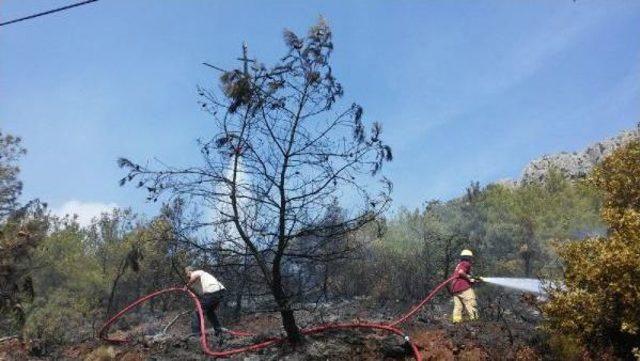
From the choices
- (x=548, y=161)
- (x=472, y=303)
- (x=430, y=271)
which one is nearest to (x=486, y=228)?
(x=430, y=271)

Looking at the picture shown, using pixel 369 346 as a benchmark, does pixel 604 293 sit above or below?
above

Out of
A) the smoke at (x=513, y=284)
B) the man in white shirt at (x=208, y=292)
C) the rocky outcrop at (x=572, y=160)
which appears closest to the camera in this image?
the man in white shirt at (x=208, y=292)

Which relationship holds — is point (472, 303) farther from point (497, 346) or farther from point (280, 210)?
point (280, 210)

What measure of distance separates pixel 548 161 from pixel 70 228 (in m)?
65.9

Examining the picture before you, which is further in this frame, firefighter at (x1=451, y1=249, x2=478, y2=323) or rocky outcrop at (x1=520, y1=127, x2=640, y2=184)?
rocky outcrop at (x1=520, y1=127, x2=640, y2=184)

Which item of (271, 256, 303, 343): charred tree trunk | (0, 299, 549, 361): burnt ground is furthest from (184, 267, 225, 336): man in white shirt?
(271, 256, 303, 343): charred tree trunk

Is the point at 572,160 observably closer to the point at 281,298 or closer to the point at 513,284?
the point at 513,284

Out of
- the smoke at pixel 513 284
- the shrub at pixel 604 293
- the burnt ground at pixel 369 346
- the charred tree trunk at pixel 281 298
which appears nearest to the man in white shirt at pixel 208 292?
the burnt ground at pixel 369 346

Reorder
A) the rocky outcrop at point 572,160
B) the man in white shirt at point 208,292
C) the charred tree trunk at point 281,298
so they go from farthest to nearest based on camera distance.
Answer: the rocky outcrop at point 572,160 → the man in white shirt at point 208,292 → the charred tree trunk at point 281,298

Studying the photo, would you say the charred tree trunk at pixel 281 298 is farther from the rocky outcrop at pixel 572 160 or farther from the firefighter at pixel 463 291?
the rocky outcrop at pixel 572 160

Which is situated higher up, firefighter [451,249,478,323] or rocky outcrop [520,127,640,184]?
rocky outcrop [520,127,640,184]

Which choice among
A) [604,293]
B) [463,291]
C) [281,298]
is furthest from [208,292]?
[604,293]

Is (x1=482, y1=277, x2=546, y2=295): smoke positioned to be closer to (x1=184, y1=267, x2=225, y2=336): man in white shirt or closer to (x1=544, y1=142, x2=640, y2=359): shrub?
(x1=544, y1=142, x2=640, y2=359): shrub

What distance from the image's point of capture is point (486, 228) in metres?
42.4
